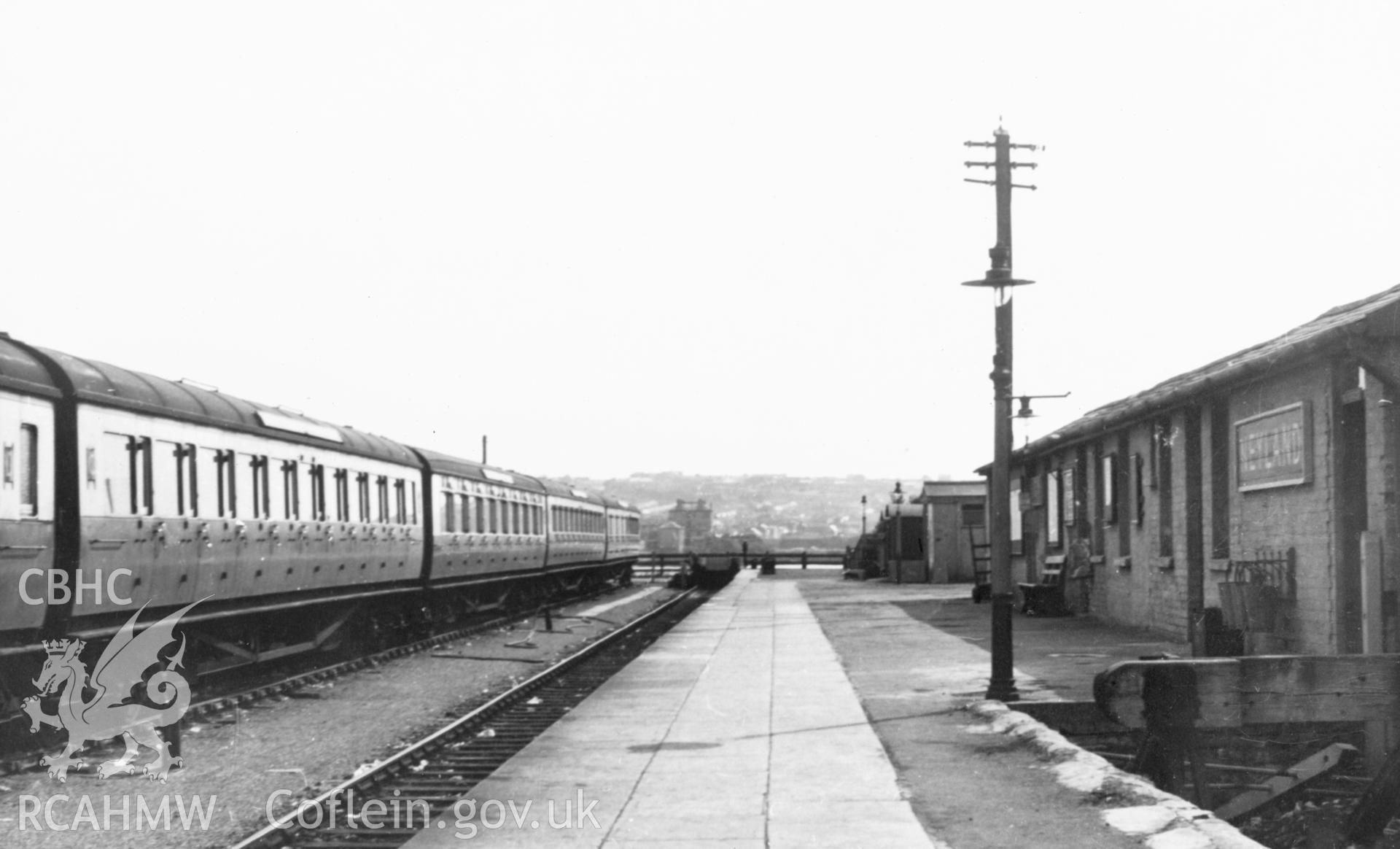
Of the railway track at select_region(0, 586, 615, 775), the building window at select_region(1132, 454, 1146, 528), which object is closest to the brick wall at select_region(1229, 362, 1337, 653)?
the building window at select_region(1132, 454, 1146, 528)

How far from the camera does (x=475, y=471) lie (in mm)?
28156

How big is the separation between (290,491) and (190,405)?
2.91m

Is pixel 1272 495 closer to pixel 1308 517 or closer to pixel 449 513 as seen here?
pixel 1308 517

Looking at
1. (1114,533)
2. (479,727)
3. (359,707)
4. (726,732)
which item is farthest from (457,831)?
(1114,533)

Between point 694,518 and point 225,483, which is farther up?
point 225,483

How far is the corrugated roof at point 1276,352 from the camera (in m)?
11.6

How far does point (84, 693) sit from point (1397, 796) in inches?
375

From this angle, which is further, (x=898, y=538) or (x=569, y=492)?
(x=898, y=538)

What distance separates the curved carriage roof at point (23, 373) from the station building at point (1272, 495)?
9777 millimetres

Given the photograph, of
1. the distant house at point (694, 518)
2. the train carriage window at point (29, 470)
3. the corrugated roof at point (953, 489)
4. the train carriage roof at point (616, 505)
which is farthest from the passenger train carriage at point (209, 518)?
the distant house at point (694, 518)

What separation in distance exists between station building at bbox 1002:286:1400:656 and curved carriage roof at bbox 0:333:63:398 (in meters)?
9.78

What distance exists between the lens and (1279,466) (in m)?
14.1

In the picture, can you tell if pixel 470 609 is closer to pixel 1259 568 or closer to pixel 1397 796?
pixel 1259 568

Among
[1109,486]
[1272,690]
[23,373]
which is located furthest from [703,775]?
[1109,486]
